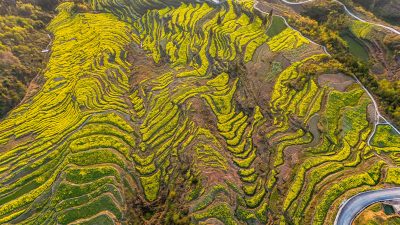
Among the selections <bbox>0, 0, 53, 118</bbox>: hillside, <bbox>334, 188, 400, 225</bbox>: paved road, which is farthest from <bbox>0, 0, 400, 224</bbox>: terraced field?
<bbox>0, 0, 53, 118</bbox>: hillside

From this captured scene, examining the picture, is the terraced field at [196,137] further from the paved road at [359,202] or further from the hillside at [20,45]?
the hillside at [20,45]

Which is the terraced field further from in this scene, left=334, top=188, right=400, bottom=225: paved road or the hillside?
the hillside

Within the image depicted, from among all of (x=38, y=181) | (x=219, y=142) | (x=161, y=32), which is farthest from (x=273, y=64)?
(x=38, y=181)

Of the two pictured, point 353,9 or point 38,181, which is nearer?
point 38,181

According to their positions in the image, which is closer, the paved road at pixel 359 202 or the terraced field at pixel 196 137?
the paved road at pixel 359 202

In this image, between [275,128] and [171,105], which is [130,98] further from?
[275,128]

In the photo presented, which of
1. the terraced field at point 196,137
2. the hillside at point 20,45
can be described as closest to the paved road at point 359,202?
the terraced field at point 196,137

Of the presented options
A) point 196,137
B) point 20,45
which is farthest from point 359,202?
point 20,45
